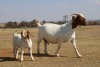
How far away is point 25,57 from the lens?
771 inches

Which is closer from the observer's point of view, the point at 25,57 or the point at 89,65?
the point at 89,65

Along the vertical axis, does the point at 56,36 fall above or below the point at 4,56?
above

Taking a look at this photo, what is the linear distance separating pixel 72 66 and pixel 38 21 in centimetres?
647

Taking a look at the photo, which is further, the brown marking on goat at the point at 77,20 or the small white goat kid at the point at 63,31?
the small white goat kid at the point at 63,31

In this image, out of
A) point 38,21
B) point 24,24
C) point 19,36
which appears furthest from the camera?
point 24,24

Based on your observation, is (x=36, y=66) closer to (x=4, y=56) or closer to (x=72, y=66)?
(x=72, y=66)

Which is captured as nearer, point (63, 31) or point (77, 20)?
point (77, 20)

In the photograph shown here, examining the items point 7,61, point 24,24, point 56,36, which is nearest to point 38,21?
point 56,36

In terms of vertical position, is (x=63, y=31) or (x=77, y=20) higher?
(x=77, y=20)

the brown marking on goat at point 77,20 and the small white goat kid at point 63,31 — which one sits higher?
the brown marking on goat at point 77,20

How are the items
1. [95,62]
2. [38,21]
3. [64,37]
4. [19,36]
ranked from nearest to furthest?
1. [95,62]
2. [19,36]
3. [64,37]
4. [38,21]

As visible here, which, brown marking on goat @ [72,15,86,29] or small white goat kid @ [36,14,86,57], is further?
small white goat kid @ [36,14,86,57]

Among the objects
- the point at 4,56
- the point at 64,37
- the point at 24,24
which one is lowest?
the point at 24,24

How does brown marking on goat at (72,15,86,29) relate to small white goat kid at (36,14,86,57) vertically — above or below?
above
